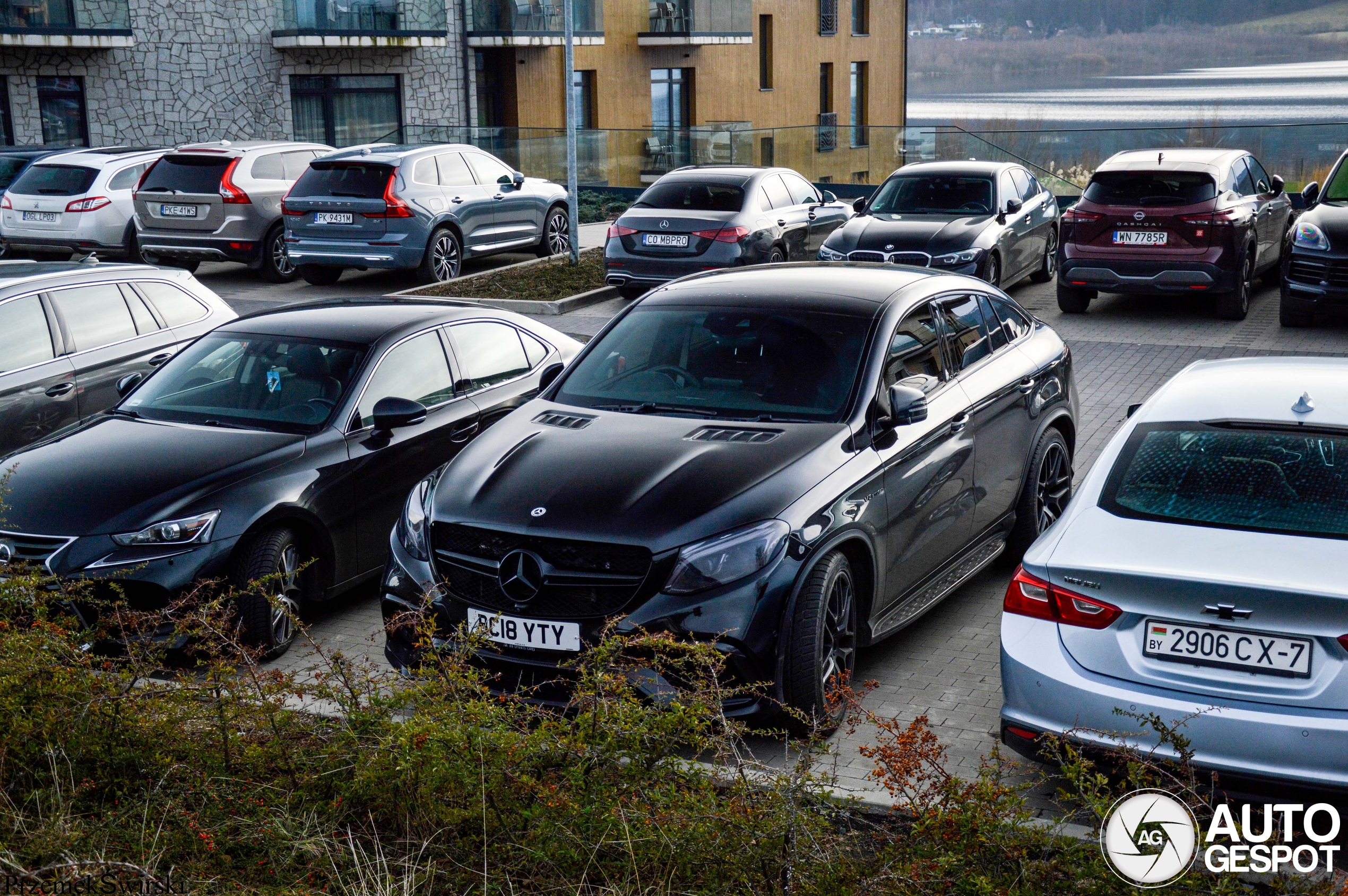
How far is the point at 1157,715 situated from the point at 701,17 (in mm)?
36598

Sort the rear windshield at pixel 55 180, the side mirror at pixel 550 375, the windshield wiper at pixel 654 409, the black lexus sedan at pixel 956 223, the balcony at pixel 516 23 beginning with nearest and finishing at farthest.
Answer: the windshield wiper at pixel 654 409 → the side mirror at pixel 550 375 → the black lexus sedan at pixel 956 223 → the rear windshield at pixel 55 180 → the balcony at pixel 516 23

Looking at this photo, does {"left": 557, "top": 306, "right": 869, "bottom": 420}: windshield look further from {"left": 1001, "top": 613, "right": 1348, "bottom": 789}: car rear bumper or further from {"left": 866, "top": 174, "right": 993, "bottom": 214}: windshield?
{"left": 866, "top": 174, "right": 993, "bottom": 214}: windshield

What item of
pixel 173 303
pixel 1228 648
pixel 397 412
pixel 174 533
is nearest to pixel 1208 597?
pixel 1228 648

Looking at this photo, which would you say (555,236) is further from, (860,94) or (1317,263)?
(860,94)

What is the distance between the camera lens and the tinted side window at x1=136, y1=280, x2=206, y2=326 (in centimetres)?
948

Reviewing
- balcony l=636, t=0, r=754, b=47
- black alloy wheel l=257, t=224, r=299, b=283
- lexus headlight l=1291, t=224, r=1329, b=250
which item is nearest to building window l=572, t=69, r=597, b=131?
balcony l=636, t=0, r=754, b=47

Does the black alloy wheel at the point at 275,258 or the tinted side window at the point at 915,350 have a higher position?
the tinted side window at the point at 915,350

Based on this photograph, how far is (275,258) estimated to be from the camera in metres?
18.1

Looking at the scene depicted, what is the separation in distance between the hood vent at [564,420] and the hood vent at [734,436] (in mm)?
549

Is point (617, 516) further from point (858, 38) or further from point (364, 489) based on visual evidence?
point (858, 38)

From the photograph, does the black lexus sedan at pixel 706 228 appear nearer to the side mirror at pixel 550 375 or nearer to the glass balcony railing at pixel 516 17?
the side mirror at pixel 550 375

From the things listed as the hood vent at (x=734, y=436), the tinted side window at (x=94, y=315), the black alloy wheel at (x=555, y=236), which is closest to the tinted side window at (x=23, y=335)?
the tinted side window at (x=94, y=315)

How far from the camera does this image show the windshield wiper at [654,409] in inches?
242

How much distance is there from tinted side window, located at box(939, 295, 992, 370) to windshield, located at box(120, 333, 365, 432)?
3015 mm
